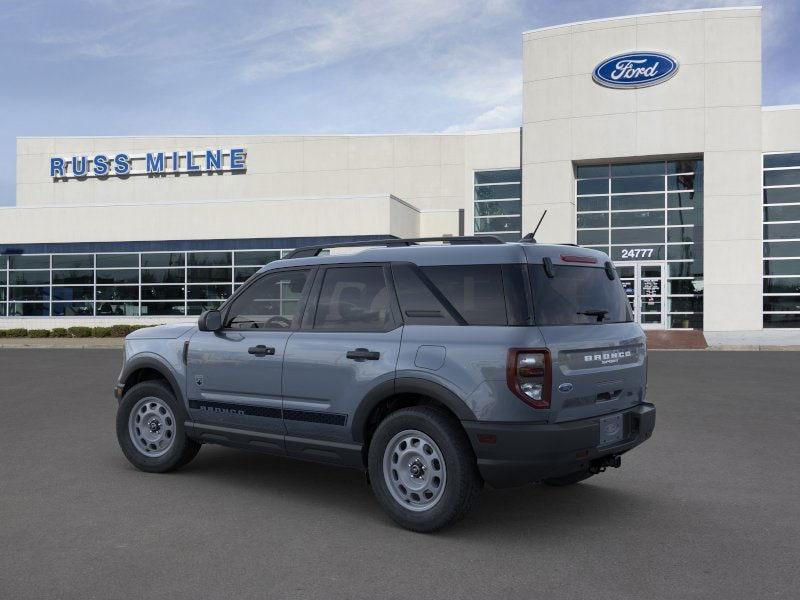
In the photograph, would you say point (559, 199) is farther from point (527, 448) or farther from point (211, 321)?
point (527, 448)

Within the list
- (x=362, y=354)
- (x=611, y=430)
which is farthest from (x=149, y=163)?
(x=611, y=430)

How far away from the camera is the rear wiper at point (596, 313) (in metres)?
5.40

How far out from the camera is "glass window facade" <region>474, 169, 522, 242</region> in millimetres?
35000

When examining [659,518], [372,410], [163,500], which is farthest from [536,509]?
[163,500]

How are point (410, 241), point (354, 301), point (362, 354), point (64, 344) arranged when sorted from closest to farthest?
point (362, 354)
point (354, 301)
point (410, 241)
point (64, 344)

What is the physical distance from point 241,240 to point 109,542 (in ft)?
98.6

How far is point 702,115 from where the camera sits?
99.7ft

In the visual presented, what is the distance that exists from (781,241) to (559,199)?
8.66m

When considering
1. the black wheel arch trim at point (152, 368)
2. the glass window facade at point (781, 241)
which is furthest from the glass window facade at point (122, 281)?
the black wheel arch trim at point (152, 368)

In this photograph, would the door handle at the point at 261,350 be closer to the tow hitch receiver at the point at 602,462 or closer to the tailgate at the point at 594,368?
the tailgate at the point at 594,368

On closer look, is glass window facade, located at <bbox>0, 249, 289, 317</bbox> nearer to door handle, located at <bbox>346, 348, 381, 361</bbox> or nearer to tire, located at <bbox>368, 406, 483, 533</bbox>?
door handle, located at <bbox>346, 348, 381, 361</bbox>

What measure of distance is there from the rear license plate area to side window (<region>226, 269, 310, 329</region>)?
8.10 feet

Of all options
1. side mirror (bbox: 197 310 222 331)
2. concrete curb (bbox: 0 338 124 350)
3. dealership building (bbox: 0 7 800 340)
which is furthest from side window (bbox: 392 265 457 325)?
dealership building (bbox: 0 7 800 340)

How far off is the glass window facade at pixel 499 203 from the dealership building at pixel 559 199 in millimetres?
67
